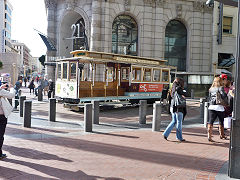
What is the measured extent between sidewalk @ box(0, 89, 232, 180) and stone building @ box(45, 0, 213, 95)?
17270 millimetres

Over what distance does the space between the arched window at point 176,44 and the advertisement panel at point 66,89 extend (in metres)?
16.4

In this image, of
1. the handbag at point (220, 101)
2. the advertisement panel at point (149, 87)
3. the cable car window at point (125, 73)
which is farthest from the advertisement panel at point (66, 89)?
the handbag at point (220, 101)

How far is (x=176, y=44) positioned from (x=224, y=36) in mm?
5442

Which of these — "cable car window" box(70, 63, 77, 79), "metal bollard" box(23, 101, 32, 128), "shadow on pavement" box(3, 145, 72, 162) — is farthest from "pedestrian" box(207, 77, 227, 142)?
"cable car window" box(70, 63, 77, 79)

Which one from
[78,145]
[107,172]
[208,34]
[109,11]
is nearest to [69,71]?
[78,145]

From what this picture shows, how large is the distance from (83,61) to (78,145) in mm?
7988

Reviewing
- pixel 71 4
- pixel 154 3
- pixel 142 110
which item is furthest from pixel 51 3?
pixel 142 110

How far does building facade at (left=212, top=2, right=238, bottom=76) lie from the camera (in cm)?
2808

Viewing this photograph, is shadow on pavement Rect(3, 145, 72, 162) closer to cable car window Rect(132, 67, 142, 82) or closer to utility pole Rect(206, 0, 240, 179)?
utility pole Rect(206, 0, 240, 179)

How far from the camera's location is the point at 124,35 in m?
27.1

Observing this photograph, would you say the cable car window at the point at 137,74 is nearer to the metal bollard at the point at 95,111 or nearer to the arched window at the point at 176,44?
the metal bollard at the point at 95,111

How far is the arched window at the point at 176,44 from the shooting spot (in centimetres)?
2841

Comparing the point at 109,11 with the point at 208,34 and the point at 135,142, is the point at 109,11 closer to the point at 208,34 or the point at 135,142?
the point at 208,34

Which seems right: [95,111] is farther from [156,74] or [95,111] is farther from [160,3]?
[160,3]
